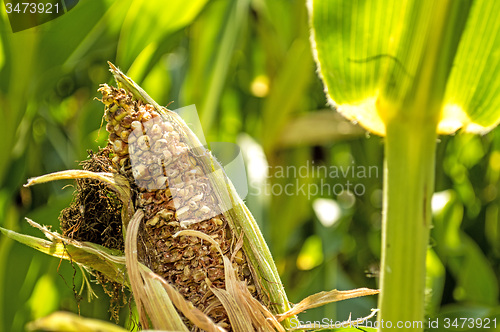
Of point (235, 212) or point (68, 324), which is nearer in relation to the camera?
point (68, 324)

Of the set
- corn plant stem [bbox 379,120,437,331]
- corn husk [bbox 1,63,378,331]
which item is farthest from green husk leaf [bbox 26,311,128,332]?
corn plant stem [bbox 379,120,437,331]

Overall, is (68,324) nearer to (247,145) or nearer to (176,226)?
(176,226)

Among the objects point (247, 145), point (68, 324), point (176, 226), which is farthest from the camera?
point (247, 145)

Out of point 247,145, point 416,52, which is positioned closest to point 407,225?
point 416,52

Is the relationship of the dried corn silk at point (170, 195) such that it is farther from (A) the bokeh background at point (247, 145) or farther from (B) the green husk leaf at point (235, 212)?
(A) the bokeh background at point (247, 145)

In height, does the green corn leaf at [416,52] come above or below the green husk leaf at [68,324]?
above

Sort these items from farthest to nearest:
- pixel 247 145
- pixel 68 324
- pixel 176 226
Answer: pixel 247 145, pixel 176 226, pixel 68 324

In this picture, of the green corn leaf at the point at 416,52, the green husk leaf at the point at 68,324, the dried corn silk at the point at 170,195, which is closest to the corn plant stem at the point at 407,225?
the green corn leaf at the point at 416,52
